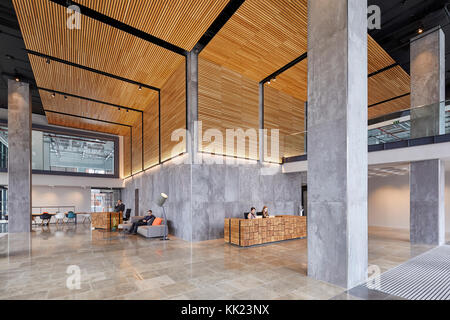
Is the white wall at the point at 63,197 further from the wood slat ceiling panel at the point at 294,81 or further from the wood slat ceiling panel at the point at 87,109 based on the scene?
the wood slat ceiling panel at the point at 294,81

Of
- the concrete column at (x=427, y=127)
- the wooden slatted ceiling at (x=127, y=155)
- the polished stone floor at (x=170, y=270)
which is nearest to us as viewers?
the polished stone floor at (x=170, y=270)

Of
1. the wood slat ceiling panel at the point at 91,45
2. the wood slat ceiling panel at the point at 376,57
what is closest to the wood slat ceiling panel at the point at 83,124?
the wood slat ceiling panel at the point at 91,45

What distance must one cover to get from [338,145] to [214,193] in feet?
18.1

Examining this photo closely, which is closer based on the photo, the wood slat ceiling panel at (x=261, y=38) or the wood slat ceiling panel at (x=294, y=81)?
the wood slat ceiling panel at (x=261, y=38)

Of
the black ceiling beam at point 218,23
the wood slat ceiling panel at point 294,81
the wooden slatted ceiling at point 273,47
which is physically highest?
the black ceiling beam at point 218,23

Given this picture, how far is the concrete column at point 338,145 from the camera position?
416 centimetres

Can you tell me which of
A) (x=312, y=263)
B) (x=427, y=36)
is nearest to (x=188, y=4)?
(x=312, y=263)

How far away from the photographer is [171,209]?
391 inches

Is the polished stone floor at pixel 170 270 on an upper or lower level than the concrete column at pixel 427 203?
lower

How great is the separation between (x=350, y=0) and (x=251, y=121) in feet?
20.5

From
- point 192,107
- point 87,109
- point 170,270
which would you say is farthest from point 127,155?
point 170,270

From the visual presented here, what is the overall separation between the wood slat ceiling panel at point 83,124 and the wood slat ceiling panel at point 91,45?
7.68 meters

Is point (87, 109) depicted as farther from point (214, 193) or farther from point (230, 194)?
point (230, 194)
